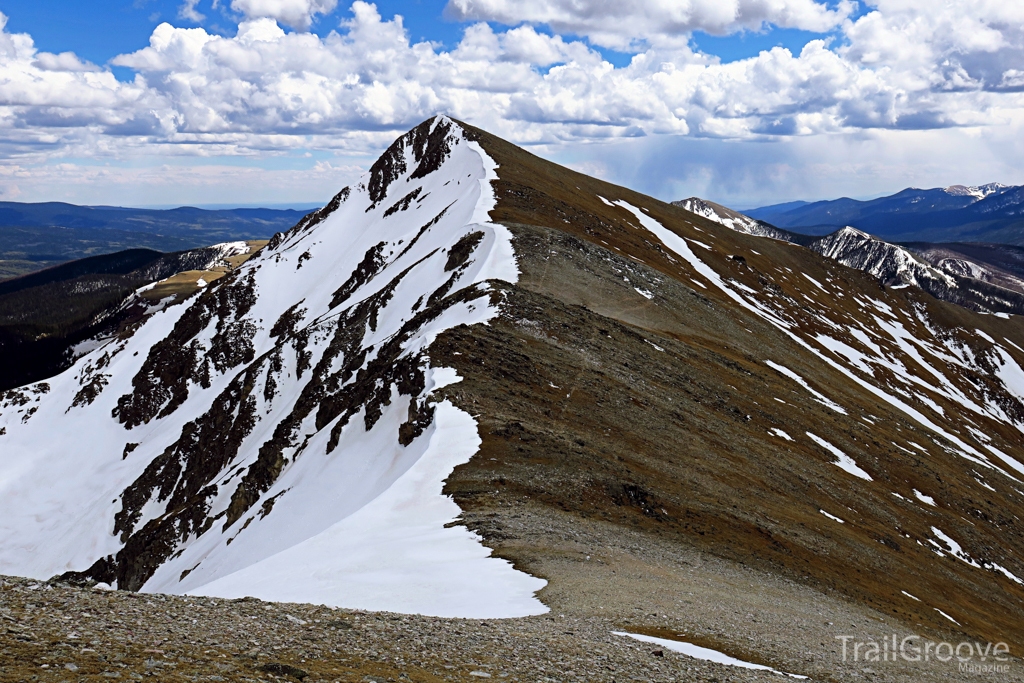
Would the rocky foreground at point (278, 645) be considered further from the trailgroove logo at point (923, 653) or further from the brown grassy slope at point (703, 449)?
the brown grassy slope at point (703, 449)

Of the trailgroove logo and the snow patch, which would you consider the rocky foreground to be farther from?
the trailgroove logo

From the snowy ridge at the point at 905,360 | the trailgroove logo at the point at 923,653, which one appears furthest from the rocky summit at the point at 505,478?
the snowy ridge at the point at 905,360

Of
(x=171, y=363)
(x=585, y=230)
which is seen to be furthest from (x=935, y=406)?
(x=171, y=363)

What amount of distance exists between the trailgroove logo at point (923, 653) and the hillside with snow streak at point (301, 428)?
11.2 meters

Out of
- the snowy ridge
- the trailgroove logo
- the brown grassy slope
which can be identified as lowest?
→ the trailgroove logo

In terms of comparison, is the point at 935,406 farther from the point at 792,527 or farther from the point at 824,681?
the point at 824,681

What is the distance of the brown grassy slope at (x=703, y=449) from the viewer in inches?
1371

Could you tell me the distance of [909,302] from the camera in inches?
6570

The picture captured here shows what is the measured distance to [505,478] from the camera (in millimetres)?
34031

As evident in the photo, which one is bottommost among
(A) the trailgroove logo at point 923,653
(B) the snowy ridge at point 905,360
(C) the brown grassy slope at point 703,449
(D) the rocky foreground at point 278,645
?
(A) the trailgroove logo at point 923,653

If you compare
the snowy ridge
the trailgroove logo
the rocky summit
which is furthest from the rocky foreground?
the snowy ridge

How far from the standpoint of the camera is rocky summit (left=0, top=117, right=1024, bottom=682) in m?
17.5

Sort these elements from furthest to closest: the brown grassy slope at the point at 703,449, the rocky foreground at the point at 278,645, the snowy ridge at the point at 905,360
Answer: the snowy ridge at the point at 905,360 → the brown grassy slope at the point at 703,449 → the rocky foreground at the point at 278,645

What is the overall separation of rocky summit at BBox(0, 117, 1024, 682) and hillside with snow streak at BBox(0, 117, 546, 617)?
0.33 metres
